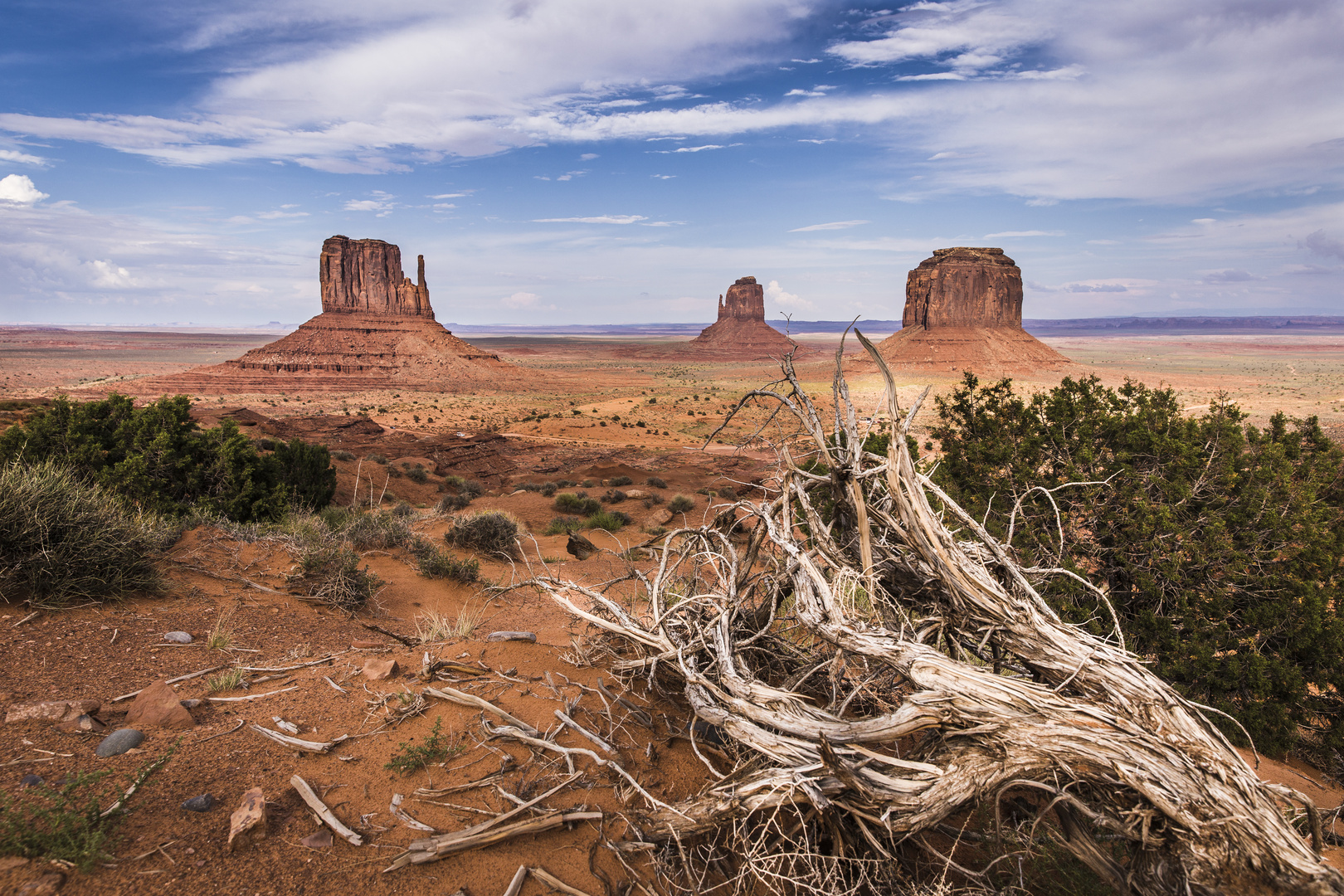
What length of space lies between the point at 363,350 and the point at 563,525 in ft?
226

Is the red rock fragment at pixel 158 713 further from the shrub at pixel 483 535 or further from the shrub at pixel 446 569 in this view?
the shrub at pixel 483 535

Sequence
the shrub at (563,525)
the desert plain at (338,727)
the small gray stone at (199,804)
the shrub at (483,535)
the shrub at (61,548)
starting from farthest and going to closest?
the shrub at (563,525) < the shrub at (483,535) < the shrub at (61,548) < the small gray stone at (199,804) < the desert plain at (338,727)

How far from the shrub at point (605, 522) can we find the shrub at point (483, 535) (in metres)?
3.37

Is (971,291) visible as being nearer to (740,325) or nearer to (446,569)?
(740,325)

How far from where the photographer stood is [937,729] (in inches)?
102

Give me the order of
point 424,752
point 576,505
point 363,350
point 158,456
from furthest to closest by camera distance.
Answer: point 363,350 < point 576,505 < point 158,456 < point 424,752

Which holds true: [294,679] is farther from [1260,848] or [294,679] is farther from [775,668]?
[1260,848]

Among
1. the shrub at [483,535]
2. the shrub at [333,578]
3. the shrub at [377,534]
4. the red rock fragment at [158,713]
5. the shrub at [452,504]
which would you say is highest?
the red rock fragment at [158,713]

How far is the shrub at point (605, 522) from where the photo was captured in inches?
592

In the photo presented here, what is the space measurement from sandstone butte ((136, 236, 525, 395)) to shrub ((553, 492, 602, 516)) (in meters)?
51.4

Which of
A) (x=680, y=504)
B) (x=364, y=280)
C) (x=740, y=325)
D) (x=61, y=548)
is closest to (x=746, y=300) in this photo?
(x=740, y=325)

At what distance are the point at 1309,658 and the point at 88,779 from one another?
8605mm

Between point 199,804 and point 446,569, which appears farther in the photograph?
point 446,569

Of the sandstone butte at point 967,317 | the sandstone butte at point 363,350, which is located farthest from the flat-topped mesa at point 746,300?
the sandstone butte at point 363,350
